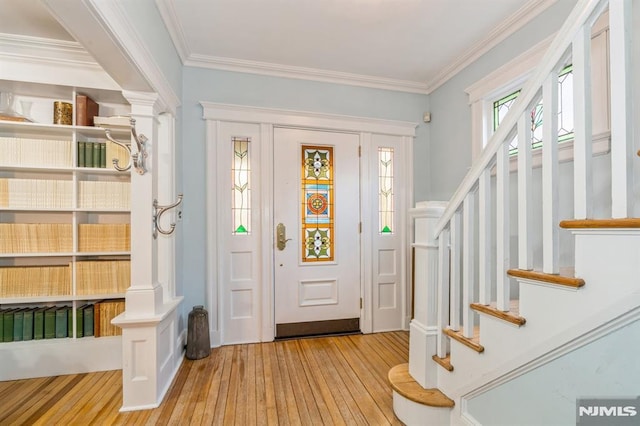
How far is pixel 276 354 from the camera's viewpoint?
2.53 metres

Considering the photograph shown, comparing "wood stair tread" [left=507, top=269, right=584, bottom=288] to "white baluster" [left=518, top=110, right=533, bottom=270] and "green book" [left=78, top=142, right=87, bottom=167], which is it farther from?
"green book" [left=78, top=142, right=87, bottom=167]

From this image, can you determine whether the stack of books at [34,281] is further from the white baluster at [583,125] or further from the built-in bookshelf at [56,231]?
the white baluster at [583,125]

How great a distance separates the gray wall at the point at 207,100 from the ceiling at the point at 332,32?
0.35 ft

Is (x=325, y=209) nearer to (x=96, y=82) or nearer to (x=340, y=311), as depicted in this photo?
(x=340, y=311)

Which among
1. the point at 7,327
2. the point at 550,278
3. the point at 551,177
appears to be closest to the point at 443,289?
the point at 550,278

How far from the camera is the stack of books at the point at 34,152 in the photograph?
2.11m

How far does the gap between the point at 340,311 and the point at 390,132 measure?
2.02m

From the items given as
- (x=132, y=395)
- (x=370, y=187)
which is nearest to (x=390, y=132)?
(x=370, y=187)

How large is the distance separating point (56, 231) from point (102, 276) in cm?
48

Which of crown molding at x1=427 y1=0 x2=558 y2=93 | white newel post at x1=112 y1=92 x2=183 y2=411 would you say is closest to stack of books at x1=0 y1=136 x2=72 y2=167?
white newel post at x1=112 y1=92 x2=183 y2=411

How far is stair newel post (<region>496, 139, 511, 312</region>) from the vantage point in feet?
4.11

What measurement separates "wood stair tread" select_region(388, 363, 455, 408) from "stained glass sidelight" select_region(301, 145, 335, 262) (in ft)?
4.67

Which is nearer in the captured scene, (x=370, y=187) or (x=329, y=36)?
(x=329, y=36)

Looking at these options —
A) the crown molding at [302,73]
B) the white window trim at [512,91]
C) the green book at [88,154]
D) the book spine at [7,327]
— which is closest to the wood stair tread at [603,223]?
the white window trim at [512,91]
